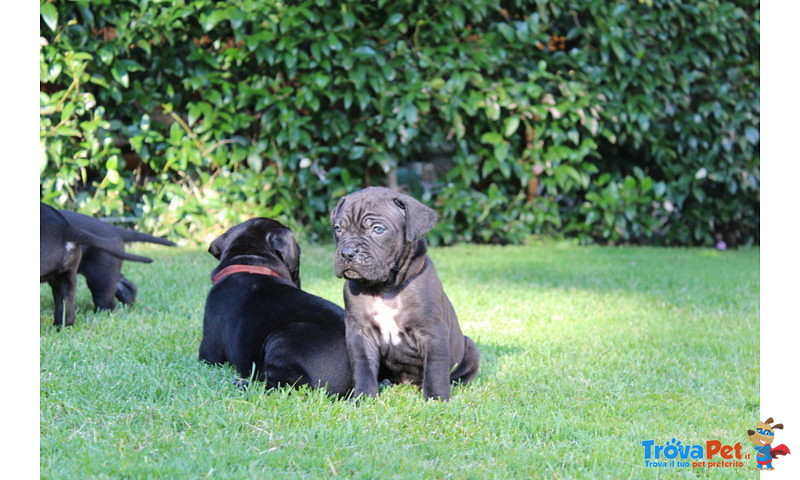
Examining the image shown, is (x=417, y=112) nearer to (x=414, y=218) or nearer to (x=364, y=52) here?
(x=364, y=52)

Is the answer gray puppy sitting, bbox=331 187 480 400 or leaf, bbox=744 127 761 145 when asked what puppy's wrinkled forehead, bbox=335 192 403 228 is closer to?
gray puppy sitting, bbox=331 187 480 400

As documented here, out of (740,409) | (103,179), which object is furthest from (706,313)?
(103,179)

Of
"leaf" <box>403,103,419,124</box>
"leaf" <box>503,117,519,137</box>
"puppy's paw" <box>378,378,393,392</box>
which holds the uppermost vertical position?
"leaf" <box>403,103,419,124</box>

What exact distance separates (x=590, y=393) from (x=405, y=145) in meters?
5.43

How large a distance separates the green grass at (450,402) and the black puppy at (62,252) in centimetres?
17

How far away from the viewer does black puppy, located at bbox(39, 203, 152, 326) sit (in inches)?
197

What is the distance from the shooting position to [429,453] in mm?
3271

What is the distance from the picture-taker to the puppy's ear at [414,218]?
3844mm

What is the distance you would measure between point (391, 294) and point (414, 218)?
0.36 meters

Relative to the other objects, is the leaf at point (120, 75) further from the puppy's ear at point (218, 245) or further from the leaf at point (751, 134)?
the leaf at point (751, 134)

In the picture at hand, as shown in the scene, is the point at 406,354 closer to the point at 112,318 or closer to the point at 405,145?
the point at 112,318

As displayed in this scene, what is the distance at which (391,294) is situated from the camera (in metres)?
3.95
